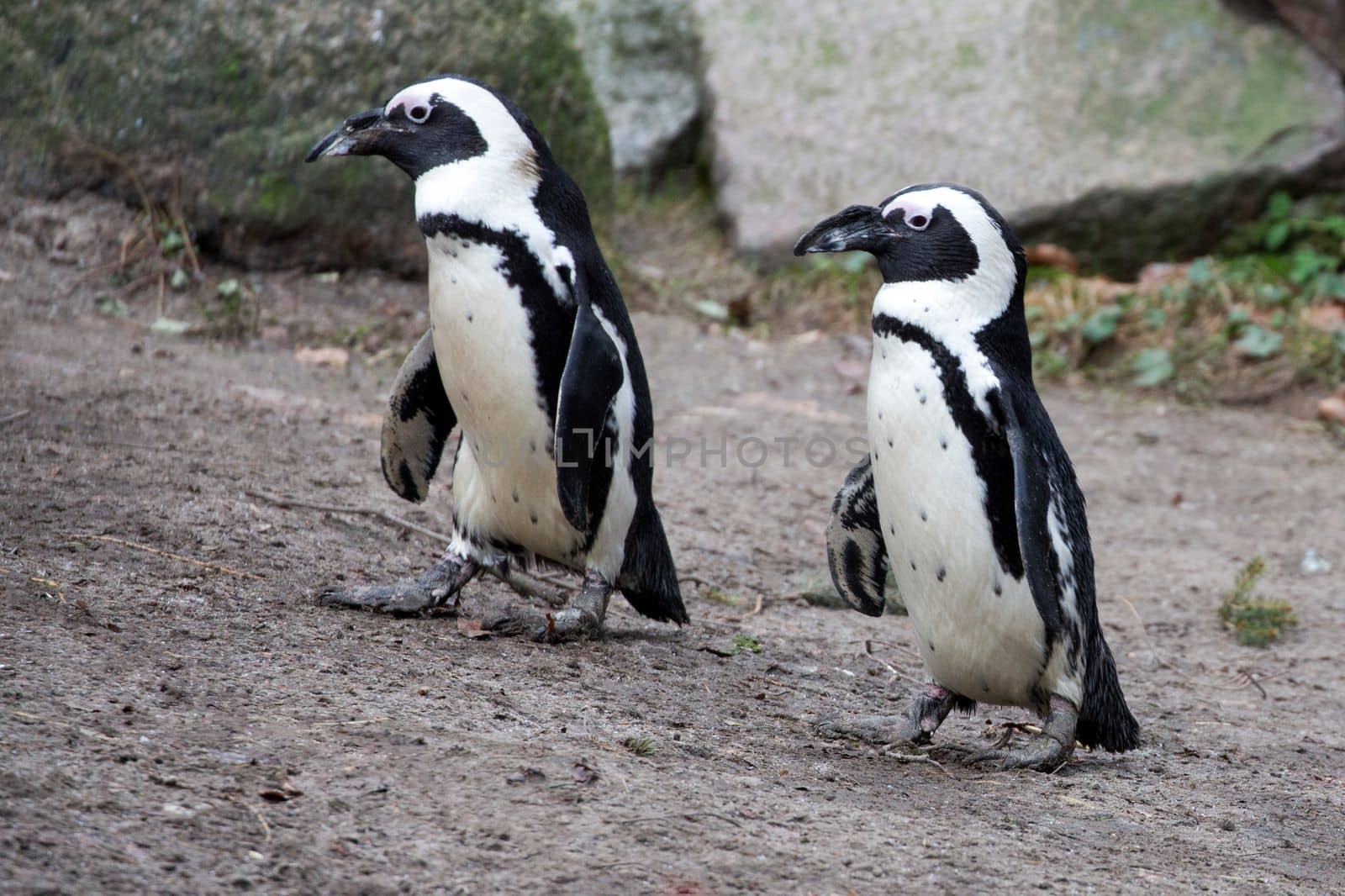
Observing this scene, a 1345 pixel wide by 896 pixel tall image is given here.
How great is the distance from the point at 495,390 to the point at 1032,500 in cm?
124

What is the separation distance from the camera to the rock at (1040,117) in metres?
7.59

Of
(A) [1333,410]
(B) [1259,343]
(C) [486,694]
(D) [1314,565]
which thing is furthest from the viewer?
(B) [1259,343]

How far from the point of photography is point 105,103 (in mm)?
5852

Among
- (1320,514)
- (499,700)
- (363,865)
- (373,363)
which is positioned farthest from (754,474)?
(363,865)

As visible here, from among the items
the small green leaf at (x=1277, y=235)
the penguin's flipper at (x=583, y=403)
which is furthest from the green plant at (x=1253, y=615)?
the small green leaf at (x=1277, y=235)

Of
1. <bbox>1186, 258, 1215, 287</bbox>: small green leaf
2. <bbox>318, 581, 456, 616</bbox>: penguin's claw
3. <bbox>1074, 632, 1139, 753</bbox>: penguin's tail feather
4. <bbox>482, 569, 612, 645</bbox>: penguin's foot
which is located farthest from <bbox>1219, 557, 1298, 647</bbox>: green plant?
<bbox>1186, 258, 1215, 287</bbox>: small green leaf

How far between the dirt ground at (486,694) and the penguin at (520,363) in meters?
0.19

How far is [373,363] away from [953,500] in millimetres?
3442

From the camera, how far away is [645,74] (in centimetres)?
870

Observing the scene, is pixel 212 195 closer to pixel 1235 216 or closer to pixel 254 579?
pixel 254 579

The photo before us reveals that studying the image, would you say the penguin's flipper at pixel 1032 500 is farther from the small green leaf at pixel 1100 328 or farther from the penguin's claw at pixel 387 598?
the small green leaf at pixel 1100 328

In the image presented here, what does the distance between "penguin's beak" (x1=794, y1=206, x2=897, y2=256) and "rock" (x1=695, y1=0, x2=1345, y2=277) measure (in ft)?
15.1

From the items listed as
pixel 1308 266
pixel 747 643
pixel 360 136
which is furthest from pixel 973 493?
pixel 1308 266

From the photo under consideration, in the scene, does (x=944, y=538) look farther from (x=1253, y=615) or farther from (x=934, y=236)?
(x=1253, y=615)
